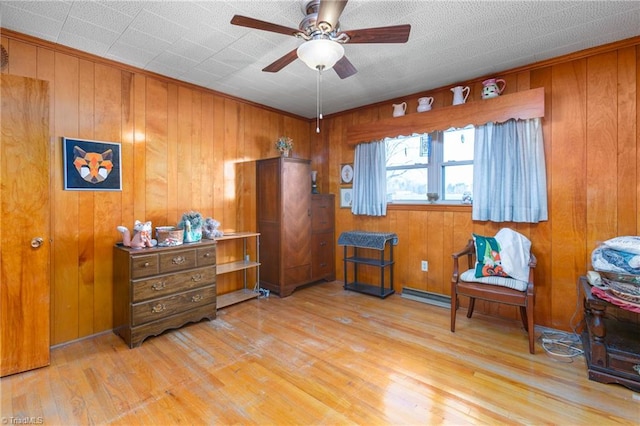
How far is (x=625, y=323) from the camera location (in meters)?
2.33

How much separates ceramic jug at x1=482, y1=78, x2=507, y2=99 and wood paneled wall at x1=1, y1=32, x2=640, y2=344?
0.08m

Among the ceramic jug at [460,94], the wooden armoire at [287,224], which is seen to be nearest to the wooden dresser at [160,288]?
the wooden armoire at [287,224]

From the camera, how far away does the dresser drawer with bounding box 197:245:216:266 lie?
2.94m

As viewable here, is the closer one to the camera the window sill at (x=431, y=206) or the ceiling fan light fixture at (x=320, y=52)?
the ceiling fan light fixture at (x=320, y=52)

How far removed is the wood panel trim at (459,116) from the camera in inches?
108

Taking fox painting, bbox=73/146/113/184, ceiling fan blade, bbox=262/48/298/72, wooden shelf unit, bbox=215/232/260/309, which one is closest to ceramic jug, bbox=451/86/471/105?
ceiling fan blade, bbox=262/48/298/72

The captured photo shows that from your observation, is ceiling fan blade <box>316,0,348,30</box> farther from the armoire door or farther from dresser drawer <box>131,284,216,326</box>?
dresser drawer <box>131,284,216,326</box>

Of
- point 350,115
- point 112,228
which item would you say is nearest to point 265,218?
point 112,228

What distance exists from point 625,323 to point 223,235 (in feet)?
12.4

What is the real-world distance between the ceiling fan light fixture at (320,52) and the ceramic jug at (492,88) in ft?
6.41

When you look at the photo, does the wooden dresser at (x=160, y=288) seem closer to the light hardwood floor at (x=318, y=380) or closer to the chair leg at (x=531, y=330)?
the light hardwood floor at (x=318, y=380)

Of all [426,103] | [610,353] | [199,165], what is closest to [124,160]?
[199,165]

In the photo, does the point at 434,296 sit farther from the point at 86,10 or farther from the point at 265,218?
the point at 86,10

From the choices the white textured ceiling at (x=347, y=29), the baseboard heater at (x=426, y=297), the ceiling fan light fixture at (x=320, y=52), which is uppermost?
the white textured ceiling at (x=347, y=29)
